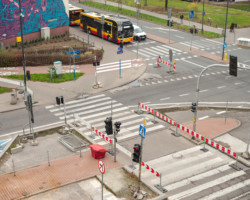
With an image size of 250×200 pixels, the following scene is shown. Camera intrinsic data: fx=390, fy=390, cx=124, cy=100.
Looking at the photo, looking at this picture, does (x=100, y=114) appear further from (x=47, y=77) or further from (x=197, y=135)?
(x=47, y=77)

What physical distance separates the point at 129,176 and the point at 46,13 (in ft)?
117

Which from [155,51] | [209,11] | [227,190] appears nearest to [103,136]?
[227,190]

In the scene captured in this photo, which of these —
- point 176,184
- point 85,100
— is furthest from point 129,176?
point 85,100

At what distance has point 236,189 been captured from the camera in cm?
2045

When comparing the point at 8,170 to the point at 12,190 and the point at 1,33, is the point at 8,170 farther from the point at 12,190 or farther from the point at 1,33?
the point at 1,33

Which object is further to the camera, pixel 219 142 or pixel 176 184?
pixel 219 142

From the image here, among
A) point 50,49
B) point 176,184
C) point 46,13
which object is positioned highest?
point 46,13

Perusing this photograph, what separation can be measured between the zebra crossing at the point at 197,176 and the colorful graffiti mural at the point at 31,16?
3080cm

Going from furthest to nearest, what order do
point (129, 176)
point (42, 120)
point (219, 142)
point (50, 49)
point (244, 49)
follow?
point (244, 49)
point (50, 49)
point (42, 120)
point (219, 142)
point (129, 176)

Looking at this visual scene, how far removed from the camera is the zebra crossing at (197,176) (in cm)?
2020

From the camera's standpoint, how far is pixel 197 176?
21672mm

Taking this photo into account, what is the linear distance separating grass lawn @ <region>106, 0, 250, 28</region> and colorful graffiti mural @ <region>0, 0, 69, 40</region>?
86.0 ft

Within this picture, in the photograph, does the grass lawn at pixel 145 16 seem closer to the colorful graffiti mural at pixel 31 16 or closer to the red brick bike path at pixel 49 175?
the colorful graffiti mural at pixel 31 16

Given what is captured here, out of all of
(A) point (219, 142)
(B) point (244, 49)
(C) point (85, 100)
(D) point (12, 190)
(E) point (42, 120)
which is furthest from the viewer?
(B) point (244, 49)
